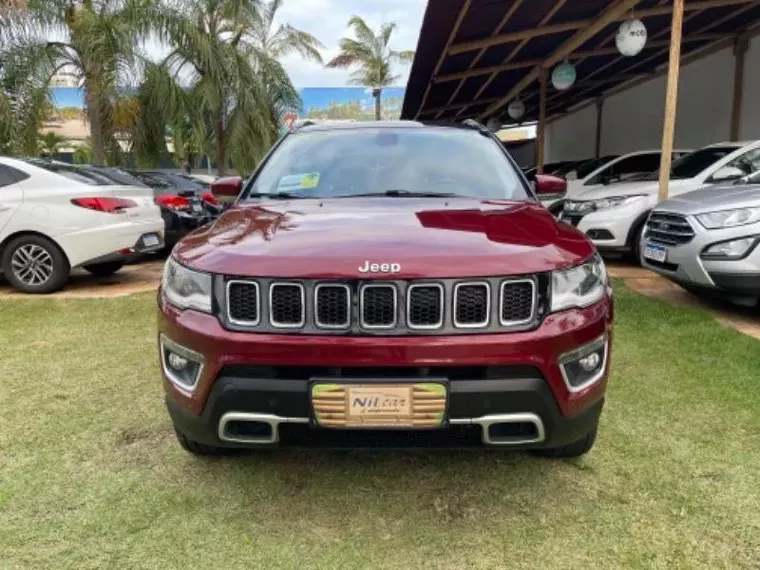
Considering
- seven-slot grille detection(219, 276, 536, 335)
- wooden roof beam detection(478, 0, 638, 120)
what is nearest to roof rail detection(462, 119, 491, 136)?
seven-slot grille detection(219, 276, 536, 335)

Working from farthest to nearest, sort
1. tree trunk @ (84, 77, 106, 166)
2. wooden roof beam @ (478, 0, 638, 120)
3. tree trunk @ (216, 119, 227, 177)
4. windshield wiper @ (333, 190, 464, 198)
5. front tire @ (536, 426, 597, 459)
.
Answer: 1. tree trunk @ (216, 119, 227, 177)
2. tree trunk @ (84, 77, 106, 166)
3. wooden roof beam @ (478, 0, 638, 120)
4. windshield wiper @ (333, 190, 464, 198)
5. front tire @ (536, 426, 597, 459)

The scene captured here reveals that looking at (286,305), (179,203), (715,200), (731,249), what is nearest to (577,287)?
(286,305)

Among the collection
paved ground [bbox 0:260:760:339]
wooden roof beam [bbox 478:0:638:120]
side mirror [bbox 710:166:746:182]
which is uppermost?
wooden roof beam [bbox 478:0:638:120]

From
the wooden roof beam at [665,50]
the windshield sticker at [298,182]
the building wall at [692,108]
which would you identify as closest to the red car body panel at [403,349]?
the windshield sticker at [298,182]

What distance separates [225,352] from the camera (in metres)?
2.18

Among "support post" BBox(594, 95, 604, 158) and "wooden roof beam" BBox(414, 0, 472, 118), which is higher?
"wooden roof beam" BBox(414, 0, 472, 118)

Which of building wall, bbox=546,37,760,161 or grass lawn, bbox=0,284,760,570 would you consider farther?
building wall, bbox=546,37,760,161

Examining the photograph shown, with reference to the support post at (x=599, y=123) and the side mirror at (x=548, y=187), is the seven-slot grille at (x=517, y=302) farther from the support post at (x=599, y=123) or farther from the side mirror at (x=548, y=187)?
the support post at (x=599, y=123)

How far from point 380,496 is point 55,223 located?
17.0 feet

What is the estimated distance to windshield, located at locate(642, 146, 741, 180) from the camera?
7.53 meters

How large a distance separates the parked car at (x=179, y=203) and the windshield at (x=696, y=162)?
564cm

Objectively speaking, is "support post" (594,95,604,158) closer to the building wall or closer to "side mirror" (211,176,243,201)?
the building wall

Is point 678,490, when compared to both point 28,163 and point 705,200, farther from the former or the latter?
point 28,163

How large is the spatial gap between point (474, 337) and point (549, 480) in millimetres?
961
